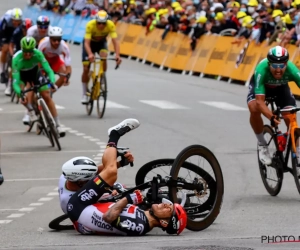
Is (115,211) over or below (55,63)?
over

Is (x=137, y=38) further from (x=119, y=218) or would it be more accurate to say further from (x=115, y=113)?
(x=119, y=218)

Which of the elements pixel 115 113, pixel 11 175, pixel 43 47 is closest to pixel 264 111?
pixel 11 175

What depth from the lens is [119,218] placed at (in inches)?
395

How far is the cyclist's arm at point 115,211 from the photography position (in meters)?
9.98

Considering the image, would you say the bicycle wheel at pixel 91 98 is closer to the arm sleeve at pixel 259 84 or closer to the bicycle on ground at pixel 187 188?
the arm sleeve at pixel 259 84

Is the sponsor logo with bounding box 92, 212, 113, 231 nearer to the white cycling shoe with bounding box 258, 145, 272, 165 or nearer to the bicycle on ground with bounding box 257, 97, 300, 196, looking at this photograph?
the bicycle on ground with bounding box 257, 97, 300, 196

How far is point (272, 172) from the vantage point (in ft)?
42.7

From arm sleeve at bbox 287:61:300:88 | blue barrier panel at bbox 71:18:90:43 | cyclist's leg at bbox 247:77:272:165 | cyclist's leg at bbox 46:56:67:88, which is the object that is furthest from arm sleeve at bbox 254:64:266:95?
blue barrier panel at bbox 71:18:90:43

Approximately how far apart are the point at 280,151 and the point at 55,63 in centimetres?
833

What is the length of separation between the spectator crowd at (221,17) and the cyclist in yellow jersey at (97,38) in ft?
18.0

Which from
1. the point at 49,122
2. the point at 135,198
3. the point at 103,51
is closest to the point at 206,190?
the point at 135,198

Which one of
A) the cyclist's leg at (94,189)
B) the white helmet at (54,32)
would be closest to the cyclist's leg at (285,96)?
the cyclist's leg at (94,189)

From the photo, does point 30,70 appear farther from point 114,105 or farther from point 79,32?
point 79,32

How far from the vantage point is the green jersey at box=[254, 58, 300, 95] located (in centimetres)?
1267
